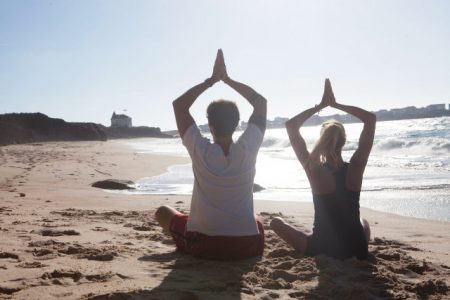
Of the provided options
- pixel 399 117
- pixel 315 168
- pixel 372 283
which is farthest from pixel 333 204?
pixel 399 117

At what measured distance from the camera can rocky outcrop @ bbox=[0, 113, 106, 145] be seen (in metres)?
52.1

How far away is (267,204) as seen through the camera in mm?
7488

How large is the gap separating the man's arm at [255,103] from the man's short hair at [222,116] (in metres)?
0.25

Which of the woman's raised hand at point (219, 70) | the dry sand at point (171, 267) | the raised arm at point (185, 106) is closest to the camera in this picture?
the dry sand at point (171, 267)

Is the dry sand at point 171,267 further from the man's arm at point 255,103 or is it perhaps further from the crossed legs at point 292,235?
the man's arm at point 255,103

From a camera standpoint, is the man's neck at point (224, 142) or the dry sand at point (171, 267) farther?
the man's neck at point (224, 142)

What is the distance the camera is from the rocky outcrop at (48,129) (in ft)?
171

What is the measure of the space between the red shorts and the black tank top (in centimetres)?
47

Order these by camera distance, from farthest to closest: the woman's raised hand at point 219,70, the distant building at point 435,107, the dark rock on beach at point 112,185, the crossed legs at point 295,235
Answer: the distant building at point 435,107 → the dark rock on beach at point 112,185 → the crossed legs at point 295,235 → the woman's raised hand at point 219,70

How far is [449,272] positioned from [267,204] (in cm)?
427

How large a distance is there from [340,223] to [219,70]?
146 cm

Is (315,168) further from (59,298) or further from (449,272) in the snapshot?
(59,298)

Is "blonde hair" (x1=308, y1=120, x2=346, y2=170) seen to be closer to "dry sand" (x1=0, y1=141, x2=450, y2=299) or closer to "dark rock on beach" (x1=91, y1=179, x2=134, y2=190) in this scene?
"dry sand" (x1=0, y1=141, x2=450, y2=299)

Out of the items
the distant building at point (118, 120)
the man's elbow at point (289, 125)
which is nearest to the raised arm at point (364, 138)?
the man's elbow at point (289, 125)
